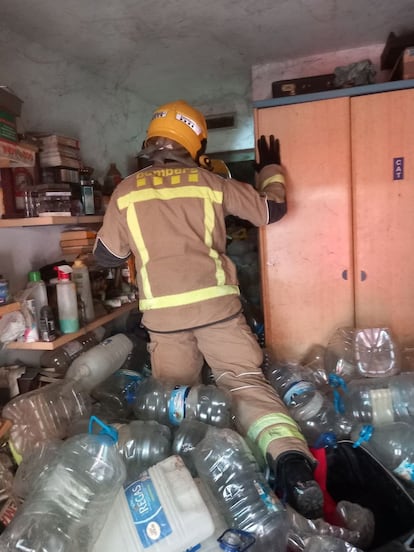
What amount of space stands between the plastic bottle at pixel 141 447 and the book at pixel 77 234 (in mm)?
1151

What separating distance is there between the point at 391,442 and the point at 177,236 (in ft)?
4.21

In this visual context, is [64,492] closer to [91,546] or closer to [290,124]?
[91,546]

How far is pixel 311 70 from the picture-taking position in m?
2.86

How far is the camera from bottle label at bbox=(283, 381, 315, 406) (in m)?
1.92

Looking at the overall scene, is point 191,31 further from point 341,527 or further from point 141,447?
point 341,527

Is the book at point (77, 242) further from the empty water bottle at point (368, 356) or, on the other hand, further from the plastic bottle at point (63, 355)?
the empty water bottle at point (368, 356)

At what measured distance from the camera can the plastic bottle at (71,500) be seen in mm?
1106

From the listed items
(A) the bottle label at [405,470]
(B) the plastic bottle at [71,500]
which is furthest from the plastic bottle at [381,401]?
(B) the plastic bottle at [71,500]

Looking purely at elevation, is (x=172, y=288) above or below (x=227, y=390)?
above

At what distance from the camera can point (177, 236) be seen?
1.81 metres

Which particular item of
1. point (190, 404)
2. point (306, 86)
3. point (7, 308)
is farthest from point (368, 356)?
point (7, 308)

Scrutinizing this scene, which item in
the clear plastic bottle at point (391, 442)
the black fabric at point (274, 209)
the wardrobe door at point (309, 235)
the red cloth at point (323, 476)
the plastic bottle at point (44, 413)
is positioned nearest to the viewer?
the red cloth at point (323, 476)

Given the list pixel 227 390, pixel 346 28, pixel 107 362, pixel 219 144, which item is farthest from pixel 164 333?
pixel 219 144

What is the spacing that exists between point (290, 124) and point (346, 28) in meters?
0.74
